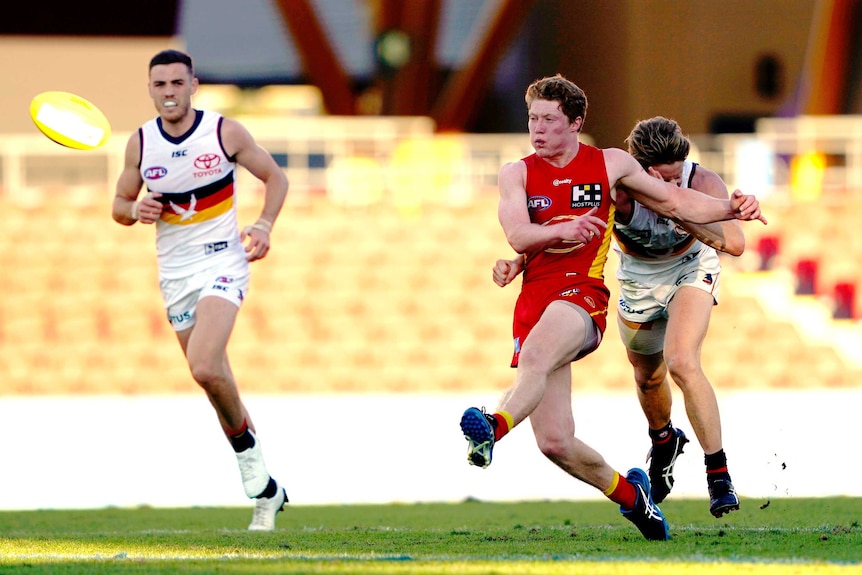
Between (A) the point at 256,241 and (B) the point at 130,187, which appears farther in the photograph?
(B) the point at 130,187

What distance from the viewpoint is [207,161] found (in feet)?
22.9

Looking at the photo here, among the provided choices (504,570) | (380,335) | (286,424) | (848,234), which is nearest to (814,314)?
(848,234)

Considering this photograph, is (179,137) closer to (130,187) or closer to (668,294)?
(130,187)

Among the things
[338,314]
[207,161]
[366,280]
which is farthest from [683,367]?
[366,280]

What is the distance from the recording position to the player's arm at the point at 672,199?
5738mm

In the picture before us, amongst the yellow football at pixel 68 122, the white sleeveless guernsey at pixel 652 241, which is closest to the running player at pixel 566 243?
the white sleeveless guernsey at pixel 652 241

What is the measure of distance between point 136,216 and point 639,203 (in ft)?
8.40

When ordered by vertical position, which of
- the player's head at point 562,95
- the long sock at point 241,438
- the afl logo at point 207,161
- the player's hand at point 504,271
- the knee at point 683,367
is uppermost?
the player's head at point 562,95

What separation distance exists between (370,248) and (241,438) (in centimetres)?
1008

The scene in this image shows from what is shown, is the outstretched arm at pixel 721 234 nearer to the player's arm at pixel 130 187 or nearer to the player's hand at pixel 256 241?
the player's hand at pixel 256 241

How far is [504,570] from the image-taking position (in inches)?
186

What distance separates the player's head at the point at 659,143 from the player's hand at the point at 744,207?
459mm

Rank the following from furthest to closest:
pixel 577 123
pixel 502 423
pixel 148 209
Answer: pixel 148 209 < pixel 577 123 < pixel 502 423

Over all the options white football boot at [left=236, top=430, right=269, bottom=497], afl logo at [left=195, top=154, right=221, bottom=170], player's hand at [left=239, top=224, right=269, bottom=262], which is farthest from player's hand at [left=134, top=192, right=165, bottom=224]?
white football boot at [left=236, top=430, right=269, bottom=497]
